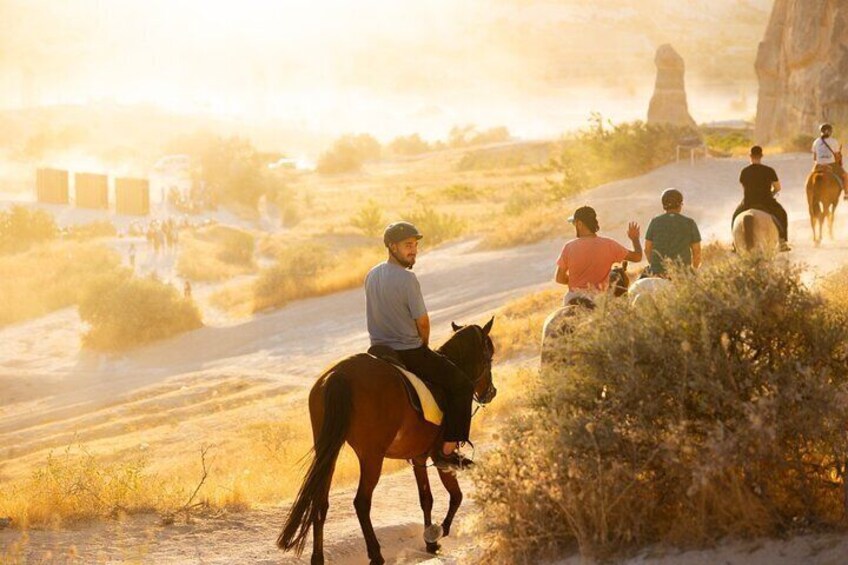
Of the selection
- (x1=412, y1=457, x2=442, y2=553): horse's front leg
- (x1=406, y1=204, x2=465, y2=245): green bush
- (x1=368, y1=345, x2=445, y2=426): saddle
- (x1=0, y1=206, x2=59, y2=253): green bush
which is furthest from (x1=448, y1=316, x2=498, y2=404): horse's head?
(x1=0, y1=206, x2=59, y2=253): green bush

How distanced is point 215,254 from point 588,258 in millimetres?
38227

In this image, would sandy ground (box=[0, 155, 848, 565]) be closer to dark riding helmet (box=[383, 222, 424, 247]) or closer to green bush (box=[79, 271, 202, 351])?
green bush (box=[79, 271, 202, 351])

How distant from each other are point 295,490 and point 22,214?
44.0 meters

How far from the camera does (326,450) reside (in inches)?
354

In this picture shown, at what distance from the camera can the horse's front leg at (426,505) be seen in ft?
33.3

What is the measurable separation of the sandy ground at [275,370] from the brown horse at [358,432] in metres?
0.91

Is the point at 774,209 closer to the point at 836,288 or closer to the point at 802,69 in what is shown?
the point at 836,288

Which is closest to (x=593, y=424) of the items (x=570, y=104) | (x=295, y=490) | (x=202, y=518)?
(x=202, y=518)

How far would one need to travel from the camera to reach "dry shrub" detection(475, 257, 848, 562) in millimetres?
7156

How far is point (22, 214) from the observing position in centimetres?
5450

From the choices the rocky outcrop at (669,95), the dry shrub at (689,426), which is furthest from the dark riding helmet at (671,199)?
the rocky outcrop at (669,95)

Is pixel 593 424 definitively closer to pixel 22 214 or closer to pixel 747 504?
pixel 747 504

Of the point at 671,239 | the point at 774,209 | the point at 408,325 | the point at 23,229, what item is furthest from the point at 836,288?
the point at 23,229

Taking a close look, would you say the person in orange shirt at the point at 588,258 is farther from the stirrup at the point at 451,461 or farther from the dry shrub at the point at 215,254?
the dry shrub at the point at 215,254
